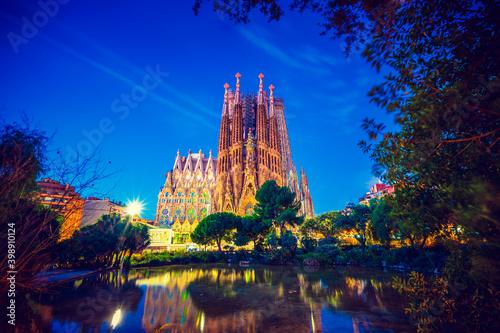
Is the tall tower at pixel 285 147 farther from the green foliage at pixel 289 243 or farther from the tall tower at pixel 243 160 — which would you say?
the green foliage at pixel 289 243

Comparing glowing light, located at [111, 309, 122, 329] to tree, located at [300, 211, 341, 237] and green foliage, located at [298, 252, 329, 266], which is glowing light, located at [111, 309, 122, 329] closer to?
green foliage, located at [298, 252, 329, 266]

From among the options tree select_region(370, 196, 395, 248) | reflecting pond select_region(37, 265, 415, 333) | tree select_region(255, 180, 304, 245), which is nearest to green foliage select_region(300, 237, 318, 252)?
tree select_region(255, 180, 304, 245)

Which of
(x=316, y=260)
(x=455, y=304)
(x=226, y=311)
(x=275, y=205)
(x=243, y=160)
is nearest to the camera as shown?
(x=455, y=304)

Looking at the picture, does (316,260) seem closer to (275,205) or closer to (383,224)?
(383,224)

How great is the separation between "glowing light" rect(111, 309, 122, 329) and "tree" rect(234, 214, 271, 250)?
80.8ft

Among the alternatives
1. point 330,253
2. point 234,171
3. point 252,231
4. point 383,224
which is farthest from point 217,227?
point 234,171

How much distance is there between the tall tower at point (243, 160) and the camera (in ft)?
193

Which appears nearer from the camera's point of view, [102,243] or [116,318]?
[116,318]

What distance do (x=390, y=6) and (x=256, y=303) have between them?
10.6 metres

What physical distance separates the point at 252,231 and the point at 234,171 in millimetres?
33068

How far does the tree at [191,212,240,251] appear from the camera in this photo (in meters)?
34.3

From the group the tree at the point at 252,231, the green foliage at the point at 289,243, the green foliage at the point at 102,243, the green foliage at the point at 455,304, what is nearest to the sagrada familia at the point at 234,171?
the tree at the point at 252,231

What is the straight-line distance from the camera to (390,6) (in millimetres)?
3770

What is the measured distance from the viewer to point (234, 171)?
64.0m
